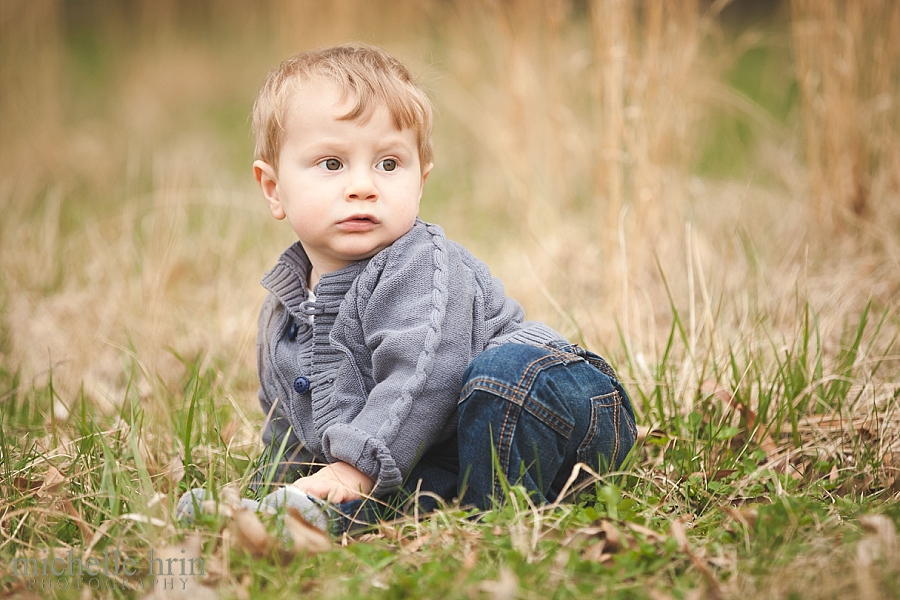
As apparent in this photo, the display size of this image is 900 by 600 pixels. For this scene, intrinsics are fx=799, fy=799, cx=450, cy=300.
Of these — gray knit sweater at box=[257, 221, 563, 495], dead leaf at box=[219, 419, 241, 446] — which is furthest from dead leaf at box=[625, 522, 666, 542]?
dead leaf at box=[219, 419, 241, 446]

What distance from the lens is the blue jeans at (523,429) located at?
146 cm

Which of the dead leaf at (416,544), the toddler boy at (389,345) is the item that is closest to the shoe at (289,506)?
the toddler boy at (389,345)

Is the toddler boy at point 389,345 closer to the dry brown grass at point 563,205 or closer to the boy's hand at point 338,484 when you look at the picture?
the boy's hand at point 338,484

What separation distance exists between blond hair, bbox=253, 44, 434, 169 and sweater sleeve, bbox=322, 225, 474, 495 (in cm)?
25

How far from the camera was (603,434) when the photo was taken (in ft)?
5.12

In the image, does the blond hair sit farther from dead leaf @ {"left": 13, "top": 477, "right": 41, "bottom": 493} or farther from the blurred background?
dead leaf @ {"left": 13, "top": 477, "right": 41, "bottom": 493}

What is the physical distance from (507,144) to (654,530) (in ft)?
7.37

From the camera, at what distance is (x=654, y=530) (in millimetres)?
1462

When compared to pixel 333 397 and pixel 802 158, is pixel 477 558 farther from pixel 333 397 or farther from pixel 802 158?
pixel 802 158

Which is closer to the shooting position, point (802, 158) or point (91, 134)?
point (802, 158)

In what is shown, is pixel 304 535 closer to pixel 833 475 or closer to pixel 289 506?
pixel 289 506

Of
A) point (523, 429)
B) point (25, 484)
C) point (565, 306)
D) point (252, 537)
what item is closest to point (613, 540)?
point (523, 429)

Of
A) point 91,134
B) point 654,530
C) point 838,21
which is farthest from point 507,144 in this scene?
point 91,134

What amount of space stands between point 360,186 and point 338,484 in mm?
564
